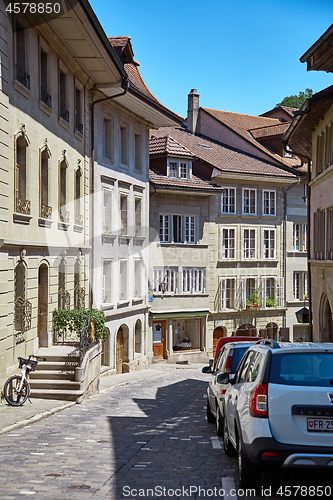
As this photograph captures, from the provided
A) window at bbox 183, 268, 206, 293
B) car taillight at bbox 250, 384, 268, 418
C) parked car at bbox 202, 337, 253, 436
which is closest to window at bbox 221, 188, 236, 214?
window at bbox 183, 268, 206, 293

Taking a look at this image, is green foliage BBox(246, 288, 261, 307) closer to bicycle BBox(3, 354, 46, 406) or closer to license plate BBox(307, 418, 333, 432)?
bicycle BBox(3, 354, 46, 406)

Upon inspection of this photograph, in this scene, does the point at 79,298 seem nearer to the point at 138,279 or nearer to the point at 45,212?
the point at 45,212

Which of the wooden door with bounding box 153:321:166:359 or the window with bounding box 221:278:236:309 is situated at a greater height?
the window with bounding box 221:278:236:309

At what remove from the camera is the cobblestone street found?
7645 mm

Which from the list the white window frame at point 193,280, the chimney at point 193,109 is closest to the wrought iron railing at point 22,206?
the white window frame at point 193,280

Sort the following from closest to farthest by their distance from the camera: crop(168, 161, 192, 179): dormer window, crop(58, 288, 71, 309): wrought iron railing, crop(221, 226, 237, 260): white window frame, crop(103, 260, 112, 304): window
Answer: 1. crop(58, 288, 71, 309): wrought iron railing
2. crop(103, 260, 112, 304): window
3. crop(168, 161, 192, 179): dormer window
4. crop(221, 226, 237, 260): white window frame

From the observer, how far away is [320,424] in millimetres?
6801

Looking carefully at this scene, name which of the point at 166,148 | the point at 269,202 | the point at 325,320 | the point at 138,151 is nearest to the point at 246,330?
the point at 269,202

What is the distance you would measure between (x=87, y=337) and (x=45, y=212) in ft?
12.8

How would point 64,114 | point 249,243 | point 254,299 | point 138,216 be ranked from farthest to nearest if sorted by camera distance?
point 249,243 < point 254,299 < point 138,216 < point 64,114

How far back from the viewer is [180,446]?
10891mm

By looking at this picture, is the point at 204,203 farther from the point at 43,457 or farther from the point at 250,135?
the point at 43,457

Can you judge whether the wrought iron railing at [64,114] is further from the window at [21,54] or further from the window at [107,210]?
the window at [107,210]

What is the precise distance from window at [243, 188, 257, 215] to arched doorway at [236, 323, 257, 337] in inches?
288
